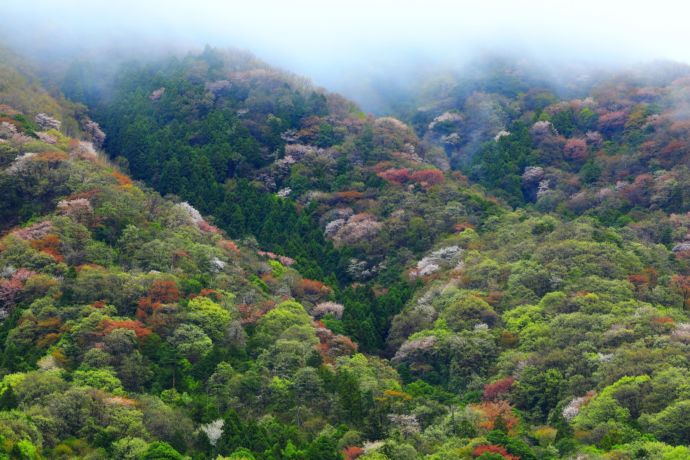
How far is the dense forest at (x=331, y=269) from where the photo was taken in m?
57.6

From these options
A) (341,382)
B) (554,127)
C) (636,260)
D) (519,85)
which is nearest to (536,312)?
(636,260)

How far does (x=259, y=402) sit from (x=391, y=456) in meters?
10.0

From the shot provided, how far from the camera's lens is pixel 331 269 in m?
89.2

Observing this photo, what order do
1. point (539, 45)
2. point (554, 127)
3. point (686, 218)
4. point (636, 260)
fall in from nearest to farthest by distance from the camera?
point (636, 260) → point (686, 218) → point (554, 127) → point (539, 45)

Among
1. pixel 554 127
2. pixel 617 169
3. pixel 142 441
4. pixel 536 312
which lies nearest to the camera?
pixel 142 441

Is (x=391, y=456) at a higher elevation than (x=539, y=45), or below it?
below

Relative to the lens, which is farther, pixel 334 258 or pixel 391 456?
pixel 334 258

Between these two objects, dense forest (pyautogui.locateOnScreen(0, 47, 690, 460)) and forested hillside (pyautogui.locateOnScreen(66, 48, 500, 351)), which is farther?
forested hillside (pyautogui.locateOnScreen(66, 48, 500, 351))

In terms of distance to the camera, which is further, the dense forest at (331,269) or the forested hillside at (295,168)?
the forested hillside at (295,168)

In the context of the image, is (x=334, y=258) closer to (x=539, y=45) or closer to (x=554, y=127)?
(x=554, y=127)

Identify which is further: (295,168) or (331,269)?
(295,168)

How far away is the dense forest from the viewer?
57.6 metres

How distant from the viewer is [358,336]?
76.1m

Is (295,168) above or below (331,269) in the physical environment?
above
